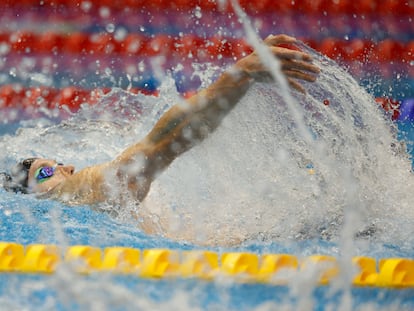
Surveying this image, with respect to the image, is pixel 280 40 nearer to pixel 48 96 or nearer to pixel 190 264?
pixel 190 264

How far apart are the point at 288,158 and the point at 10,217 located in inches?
37.4

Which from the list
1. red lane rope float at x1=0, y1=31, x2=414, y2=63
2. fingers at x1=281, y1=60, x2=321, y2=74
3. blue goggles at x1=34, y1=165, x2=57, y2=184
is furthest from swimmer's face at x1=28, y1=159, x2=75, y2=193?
red lane rope float at x1=0, y1=31, x2=414, y2=63

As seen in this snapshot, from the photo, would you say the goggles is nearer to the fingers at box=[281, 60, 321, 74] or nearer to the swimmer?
the swimmer

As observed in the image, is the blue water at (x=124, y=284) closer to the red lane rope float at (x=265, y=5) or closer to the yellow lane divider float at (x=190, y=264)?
the yellow lane divider float at (x=190, y=264)

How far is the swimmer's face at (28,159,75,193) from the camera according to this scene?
8.07 ft

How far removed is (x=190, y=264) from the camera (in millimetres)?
1893

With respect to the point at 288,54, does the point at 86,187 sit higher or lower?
lower

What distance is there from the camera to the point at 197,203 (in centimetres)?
237

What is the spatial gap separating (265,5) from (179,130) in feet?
11.1

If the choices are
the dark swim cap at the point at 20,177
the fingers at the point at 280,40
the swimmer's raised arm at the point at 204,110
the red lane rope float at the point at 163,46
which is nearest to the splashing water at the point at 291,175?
the swimmer's raised arm at the point at 204,110

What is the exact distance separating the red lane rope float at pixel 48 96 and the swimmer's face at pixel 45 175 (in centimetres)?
230

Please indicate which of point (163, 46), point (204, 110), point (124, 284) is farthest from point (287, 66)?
point (163, 46)

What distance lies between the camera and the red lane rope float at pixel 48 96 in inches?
191

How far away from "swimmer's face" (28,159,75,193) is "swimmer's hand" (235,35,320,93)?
2.84ft
